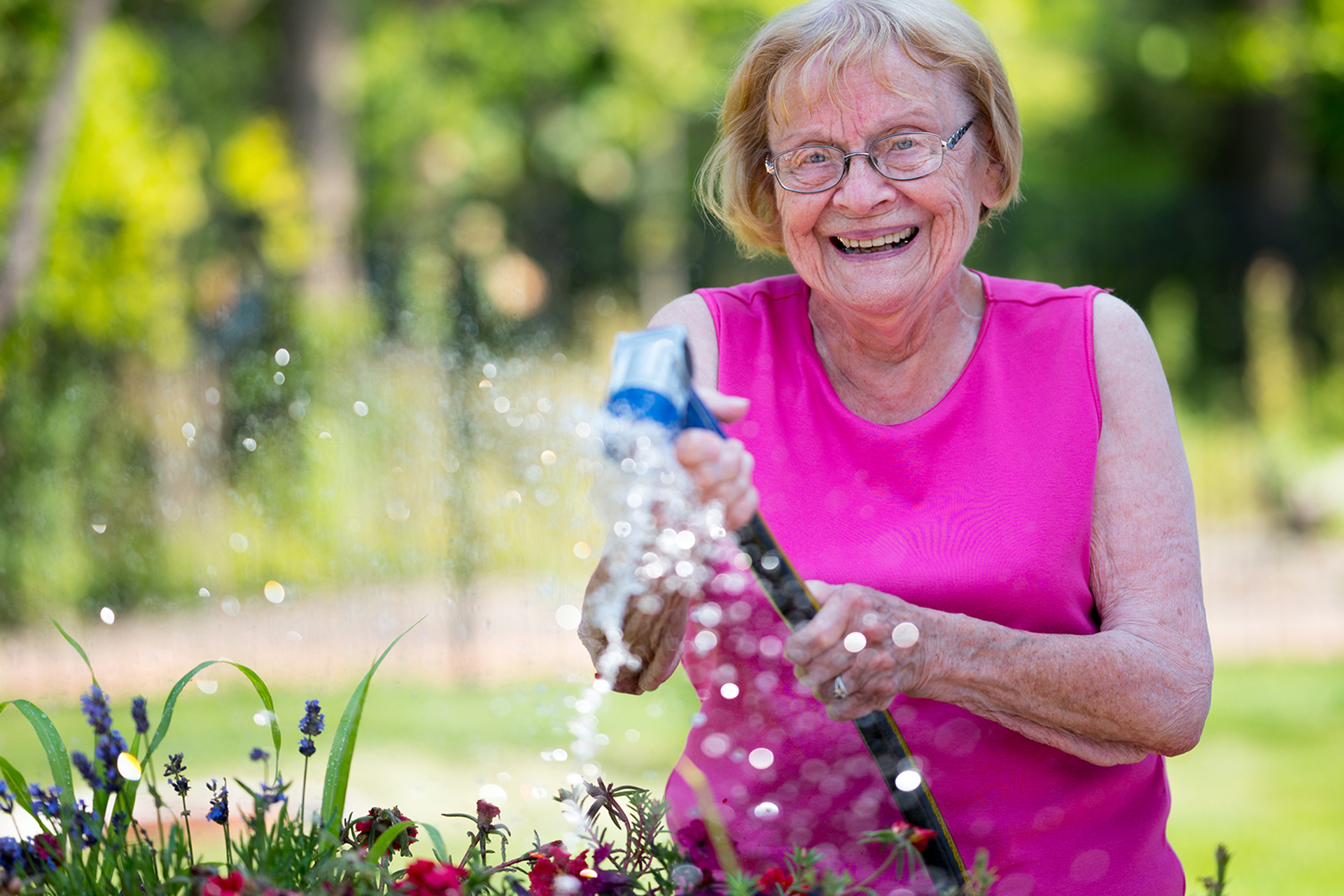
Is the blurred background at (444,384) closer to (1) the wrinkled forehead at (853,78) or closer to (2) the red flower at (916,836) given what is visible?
(1) the wrinkled forehead at (853,78)

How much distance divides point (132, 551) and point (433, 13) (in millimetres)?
7756

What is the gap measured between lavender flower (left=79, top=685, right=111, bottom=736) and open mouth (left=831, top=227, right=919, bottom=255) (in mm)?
1193

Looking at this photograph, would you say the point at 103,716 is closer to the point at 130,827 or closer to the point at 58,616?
the point at 130,827

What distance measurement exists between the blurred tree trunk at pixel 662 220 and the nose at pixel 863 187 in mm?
9510

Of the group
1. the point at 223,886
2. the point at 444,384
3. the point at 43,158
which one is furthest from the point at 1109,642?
the point at 43,158

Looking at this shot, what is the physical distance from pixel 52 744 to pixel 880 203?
1.32m

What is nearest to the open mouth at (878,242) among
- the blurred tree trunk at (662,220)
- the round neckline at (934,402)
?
the round neckline at (934,402)

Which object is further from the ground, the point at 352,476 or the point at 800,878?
the point at 352,476

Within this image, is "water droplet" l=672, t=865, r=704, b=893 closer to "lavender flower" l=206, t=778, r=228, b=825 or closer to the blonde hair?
"lavender flower" l=206, t=778, r=228, b=825

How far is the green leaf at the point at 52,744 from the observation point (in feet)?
4.81


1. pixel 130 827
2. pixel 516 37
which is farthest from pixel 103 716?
pixel 516 37

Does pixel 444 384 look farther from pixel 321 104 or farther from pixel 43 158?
pixel 321 104

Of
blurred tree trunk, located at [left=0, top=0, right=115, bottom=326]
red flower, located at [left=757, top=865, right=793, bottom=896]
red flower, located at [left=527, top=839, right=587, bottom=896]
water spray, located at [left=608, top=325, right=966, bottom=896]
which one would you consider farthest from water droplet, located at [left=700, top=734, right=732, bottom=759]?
blurred tree trunk, located at [left=0, top=0, right=115, bottom=326]

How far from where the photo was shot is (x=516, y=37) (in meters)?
13.6
